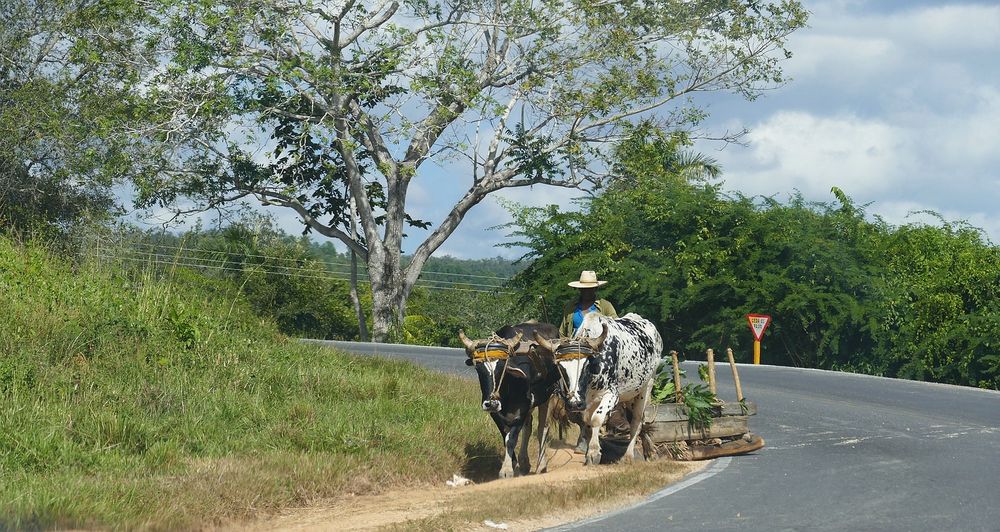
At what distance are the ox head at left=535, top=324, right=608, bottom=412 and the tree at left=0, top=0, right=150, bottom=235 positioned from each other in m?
22.4

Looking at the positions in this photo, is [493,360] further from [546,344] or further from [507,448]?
[507,448]

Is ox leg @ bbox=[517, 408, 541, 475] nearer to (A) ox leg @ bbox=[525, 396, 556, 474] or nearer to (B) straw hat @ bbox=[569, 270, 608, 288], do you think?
(A) ox leg @ bbox=[525, 396, 556, 474]

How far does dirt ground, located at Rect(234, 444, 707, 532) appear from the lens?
10.4 meters

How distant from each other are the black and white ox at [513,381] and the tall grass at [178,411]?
100cm

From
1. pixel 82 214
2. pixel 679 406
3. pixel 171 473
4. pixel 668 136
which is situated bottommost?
pixel 171 473

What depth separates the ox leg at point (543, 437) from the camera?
13773mm

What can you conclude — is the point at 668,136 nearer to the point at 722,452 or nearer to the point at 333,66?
the point at 333,66

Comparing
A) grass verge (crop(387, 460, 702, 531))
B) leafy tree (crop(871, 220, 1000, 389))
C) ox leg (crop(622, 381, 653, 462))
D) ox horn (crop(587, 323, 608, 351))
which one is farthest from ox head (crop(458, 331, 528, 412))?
leafy tree (crop(871, 220, 1000, 389))

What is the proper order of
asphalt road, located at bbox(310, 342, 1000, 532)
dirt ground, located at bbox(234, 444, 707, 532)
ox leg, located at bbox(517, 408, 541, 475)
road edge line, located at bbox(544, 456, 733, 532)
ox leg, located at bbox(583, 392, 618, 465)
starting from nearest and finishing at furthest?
1. road edge line, located at bbox(544, 456, 733, 532)
2. asphalt road, located at bbox(310, 342, 1000, 532)
3. dirt ground, located at bbox(234, 444, 707, 532)
4. ox leg, located at bbox(583, 392, 618, 465)
5. ox leg, located at bbox(517, 408, 541, 475)

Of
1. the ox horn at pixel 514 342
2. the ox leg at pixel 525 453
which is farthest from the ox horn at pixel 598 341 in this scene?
the ox leg at pixel 525 453

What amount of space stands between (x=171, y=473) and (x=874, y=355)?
23.0 metres

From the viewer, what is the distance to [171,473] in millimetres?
11758

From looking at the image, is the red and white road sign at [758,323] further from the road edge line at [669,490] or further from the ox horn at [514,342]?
the ox horn at [514,342]

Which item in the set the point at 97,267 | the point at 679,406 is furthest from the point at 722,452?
the point at 97,267
